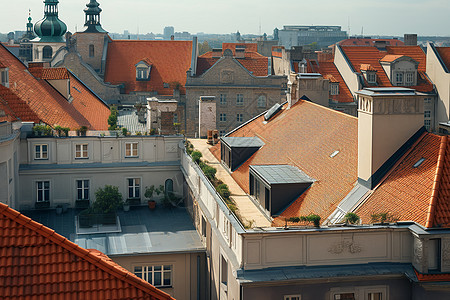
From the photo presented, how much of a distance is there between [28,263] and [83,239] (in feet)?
59.1

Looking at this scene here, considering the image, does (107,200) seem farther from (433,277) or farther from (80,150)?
(433,277)

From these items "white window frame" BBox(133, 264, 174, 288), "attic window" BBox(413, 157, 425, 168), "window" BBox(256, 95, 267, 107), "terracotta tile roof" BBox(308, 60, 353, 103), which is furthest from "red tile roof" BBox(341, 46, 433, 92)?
"attic window" BBox(413, 157, 425, 168)

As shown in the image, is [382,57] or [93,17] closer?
[382,57]

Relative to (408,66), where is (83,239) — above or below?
below

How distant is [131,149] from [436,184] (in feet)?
67.9

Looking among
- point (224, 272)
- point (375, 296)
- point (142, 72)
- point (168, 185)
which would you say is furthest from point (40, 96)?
point (142, 72)

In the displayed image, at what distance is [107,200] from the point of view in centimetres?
3650

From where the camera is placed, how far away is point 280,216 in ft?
81.0

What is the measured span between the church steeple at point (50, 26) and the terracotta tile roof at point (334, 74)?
47.2 meters

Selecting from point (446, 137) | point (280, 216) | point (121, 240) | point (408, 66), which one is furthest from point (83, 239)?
point (408, 66)

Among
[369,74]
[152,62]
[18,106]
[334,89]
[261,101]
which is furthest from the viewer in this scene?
[152,62]

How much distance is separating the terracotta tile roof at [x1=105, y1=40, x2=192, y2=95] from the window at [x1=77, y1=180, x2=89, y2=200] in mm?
43151

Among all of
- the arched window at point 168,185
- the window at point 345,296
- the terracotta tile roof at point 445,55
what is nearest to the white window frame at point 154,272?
the arched window at point 168,185

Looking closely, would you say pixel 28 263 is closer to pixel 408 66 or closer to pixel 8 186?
pixel 8 186
